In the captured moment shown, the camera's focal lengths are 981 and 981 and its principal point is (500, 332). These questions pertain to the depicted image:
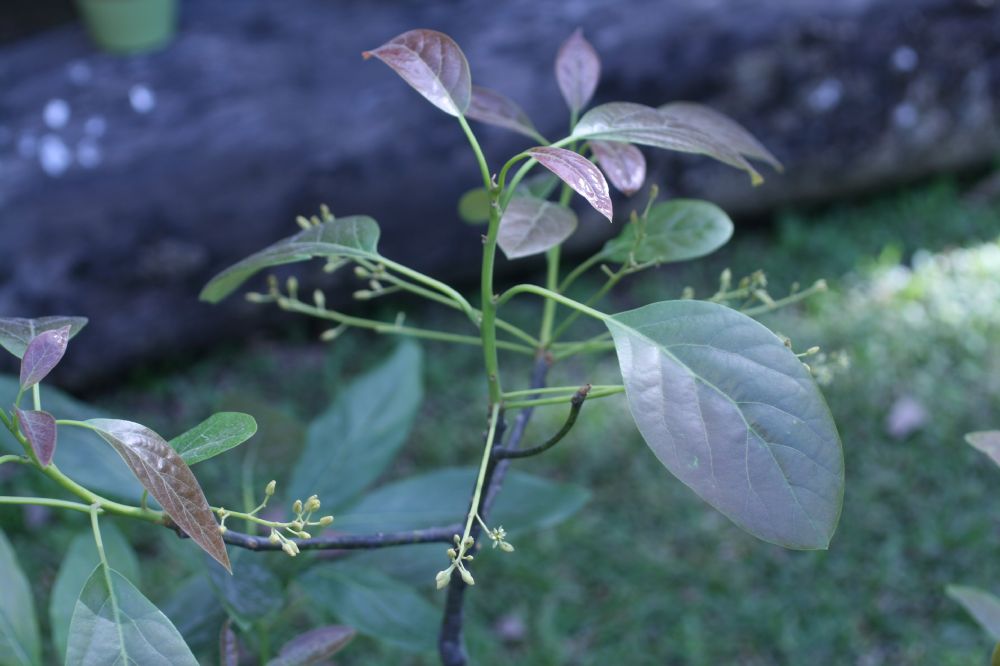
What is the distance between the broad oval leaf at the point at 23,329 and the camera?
26.9 inches

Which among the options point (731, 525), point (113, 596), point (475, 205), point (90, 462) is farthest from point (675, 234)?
point (731, 525)

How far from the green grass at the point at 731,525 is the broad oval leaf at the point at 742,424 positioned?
111cm

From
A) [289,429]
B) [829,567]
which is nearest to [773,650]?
[829,567]

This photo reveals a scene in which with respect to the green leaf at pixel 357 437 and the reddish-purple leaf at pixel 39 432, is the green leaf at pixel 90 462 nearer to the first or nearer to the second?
the green leaf at pixel 357 437

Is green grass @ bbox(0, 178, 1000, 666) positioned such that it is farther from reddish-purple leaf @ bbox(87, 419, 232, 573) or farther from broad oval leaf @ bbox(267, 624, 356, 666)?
reddish-purple leaf @ bbox(87, 419, 232, 573)

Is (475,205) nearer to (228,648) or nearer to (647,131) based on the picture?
(647,131)

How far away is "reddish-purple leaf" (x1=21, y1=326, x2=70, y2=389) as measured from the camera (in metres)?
0.64

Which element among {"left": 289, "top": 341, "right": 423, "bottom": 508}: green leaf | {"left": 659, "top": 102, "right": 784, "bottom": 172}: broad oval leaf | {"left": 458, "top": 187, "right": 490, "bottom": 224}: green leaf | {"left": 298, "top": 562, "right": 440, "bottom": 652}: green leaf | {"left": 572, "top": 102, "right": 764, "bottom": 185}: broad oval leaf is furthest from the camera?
{"left": 289, "top": 341, "right": 423, "bottom": 508}: green leaf

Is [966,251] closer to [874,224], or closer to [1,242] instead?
[874,224]

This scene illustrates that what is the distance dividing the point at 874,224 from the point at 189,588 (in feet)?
8.54

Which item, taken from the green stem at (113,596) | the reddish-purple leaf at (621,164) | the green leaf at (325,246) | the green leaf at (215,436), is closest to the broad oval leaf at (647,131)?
the reddish-purple leaf at (621,164)

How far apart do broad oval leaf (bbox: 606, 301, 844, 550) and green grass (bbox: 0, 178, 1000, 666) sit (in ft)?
3.66

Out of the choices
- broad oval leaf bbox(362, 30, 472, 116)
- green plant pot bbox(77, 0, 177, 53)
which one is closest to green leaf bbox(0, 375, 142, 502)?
broad oval leaf bbox(362, 30, 472, 116)

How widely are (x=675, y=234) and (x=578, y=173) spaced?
0.23 metres
